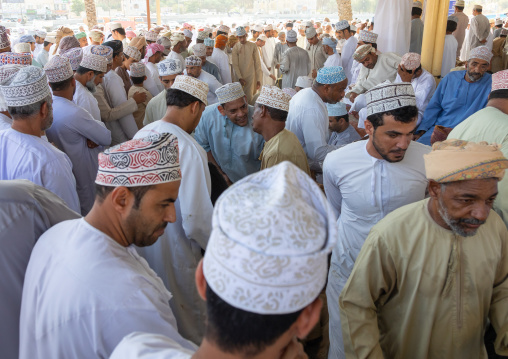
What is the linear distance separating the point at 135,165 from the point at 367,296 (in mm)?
1102

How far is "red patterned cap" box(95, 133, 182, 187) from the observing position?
1.58 meters

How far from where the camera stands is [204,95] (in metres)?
2.93

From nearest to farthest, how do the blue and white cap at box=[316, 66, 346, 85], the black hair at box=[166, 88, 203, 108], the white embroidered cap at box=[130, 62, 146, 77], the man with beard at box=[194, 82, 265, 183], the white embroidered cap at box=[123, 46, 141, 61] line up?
the black hair at box=[166, 88, 203, 108], the man with beard at box=[194, 82, 265, 183], the blue and white cap at box=[316, 66, 346, 85], the white embroidered cap at box=[130, 62, 146, 77], the white embroidered cap at box=[123, 46, 141, 61]

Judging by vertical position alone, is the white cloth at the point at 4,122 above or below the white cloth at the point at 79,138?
above

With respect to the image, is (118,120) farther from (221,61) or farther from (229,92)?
(221,61)

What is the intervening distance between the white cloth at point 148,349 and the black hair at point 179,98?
1834 mm

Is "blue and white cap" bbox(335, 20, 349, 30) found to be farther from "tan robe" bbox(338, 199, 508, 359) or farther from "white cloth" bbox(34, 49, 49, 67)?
"tan robe" bbox(338, 199, 508, 359)

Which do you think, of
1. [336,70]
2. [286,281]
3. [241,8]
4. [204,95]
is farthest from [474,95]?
[241,8]

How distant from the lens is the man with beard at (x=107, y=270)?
1340 millimetres

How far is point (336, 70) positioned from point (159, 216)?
2.86m

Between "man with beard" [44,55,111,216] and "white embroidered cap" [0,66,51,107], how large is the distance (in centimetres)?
78

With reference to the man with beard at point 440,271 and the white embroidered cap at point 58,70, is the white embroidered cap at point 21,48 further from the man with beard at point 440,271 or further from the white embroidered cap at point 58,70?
the man with beard at point 440,271

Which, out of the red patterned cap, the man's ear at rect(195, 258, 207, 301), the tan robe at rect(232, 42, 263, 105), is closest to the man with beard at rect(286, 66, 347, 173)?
the red patterned cap

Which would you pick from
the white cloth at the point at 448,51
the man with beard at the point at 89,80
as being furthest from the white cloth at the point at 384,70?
the man with beard at the point at 89,80
